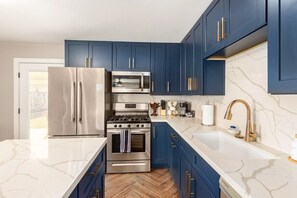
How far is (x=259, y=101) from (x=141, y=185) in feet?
6.42

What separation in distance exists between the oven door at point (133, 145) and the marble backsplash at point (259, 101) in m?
1.25

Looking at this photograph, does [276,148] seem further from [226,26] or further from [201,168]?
[226,26]

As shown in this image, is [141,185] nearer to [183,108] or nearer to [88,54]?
[183,108]

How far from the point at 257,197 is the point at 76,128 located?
8.67ft

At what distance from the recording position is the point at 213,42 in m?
1.82

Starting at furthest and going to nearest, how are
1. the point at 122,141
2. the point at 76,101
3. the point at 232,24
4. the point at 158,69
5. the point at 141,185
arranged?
the point at 158,69
the point at 122,141
the point at 76,101
the point at 141,185
the point at 232,24

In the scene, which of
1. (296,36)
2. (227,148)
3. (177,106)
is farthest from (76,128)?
(296,36)

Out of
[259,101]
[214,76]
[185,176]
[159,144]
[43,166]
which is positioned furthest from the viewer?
[159,144]

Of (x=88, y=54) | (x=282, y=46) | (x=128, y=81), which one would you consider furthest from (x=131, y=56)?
(x=282, y=46)

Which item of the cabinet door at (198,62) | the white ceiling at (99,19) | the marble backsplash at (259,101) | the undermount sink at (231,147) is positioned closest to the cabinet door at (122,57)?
the white ceiling at (99,19)

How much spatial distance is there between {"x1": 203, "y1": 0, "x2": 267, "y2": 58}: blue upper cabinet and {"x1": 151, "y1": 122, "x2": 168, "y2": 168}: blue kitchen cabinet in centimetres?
152

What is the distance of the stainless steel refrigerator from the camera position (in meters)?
2.78

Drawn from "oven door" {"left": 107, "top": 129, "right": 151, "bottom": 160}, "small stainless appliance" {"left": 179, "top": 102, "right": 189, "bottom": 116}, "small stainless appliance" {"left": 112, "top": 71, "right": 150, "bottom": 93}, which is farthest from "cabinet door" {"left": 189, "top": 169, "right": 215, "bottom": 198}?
"small stainless appliance" {"left": 112, "top": 71, "right": 150, "bottom": 93}

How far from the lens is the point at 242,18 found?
1.31m
